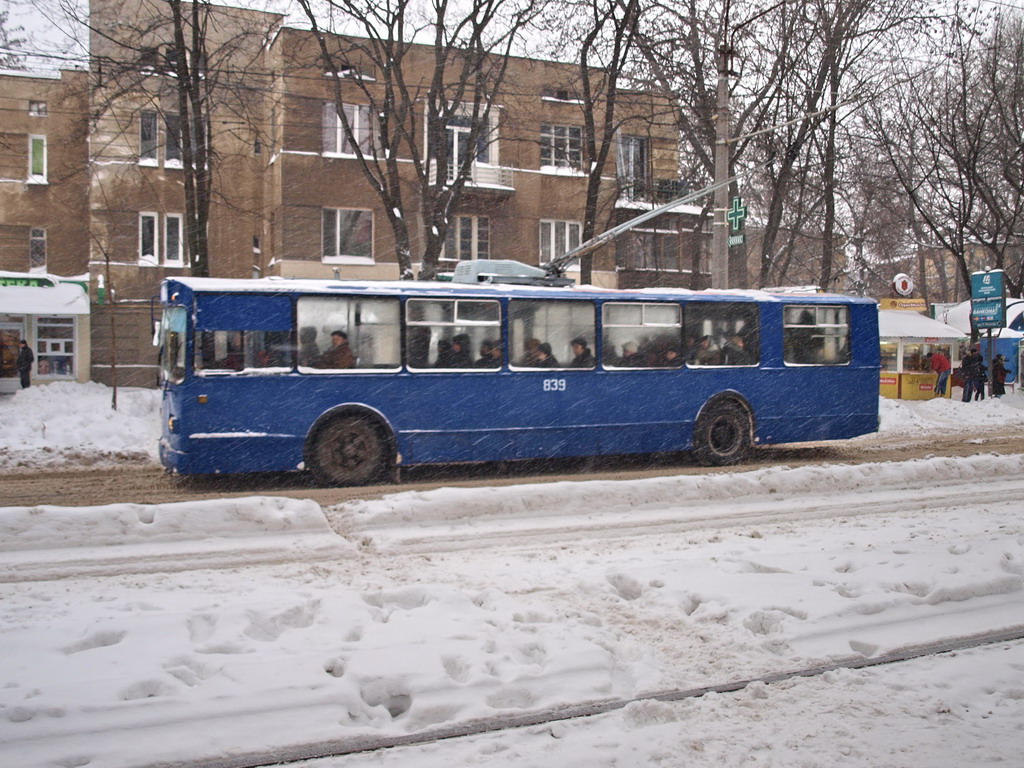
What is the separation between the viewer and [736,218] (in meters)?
19.2

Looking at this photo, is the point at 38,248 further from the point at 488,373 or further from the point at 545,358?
the point at 545,358

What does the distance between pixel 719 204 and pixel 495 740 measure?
56.7 ft

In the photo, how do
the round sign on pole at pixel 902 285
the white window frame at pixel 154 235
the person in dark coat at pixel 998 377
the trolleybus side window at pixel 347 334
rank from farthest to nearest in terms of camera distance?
1. the round sign on pole at pixel 902 285
2. the white window frame at pixel 154 235
3. the person in dark coat at pixel 998 377
4. the trolleybus side window at pixel 347 334

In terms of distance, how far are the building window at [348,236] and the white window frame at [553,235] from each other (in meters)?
6.62

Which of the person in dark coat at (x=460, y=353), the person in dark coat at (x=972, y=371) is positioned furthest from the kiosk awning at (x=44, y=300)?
the person in dark coat at (x=972, y=371)

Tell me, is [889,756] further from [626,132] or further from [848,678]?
[626,132]

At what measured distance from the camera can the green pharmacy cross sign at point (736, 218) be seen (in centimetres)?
1905

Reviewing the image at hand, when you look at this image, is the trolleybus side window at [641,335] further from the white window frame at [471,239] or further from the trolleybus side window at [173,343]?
the white window frame at [471,239]

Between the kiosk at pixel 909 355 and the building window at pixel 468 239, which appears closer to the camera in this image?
the kiosk at pixel 909 355

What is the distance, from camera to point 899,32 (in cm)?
2458

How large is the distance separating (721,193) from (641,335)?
23.9 ft

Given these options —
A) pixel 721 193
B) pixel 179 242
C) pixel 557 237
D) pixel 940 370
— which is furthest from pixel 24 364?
pixel 940 370

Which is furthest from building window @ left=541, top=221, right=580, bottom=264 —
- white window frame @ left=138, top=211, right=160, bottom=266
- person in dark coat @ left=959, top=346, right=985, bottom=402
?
person in dark coat @ left=959, top=346, right=985, bottom=402

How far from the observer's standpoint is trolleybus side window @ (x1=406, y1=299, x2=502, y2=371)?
39.8 ft
